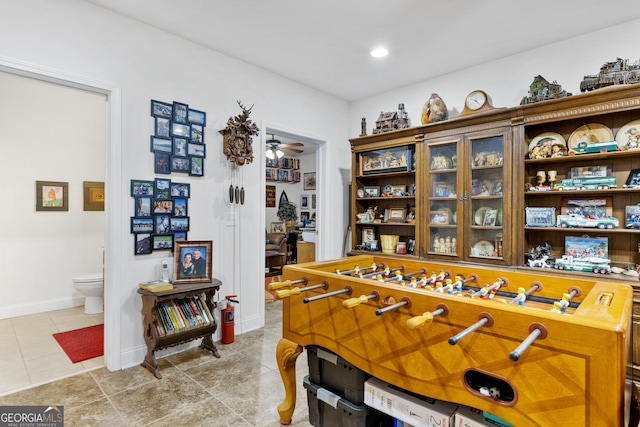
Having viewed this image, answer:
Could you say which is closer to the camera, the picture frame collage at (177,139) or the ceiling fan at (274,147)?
the picture frame collage at (177,139)

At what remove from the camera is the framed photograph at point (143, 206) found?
2.69 metres

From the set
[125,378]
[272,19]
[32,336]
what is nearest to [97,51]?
[272,19]

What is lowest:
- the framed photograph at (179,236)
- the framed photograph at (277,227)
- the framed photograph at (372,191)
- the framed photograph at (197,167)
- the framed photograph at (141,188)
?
the framed photograph at (277,227)

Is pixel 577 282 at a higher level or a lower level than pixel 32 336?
higher

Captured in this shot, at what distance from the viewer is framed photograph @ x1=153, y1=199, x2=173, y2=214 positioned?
9.11 feet

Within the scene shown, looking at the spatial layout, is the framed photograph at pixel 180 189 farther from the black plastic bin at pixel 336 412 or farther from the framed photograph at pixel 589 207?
the framed photograph at pixel 589 207

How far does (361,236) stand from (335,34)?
234 cm

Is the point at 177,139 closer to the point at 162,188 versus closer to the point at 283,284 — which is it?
the point at 162,188

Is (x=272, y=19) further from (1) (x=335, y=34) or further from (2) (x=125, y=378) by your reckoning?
(2) (x=125, y=378)

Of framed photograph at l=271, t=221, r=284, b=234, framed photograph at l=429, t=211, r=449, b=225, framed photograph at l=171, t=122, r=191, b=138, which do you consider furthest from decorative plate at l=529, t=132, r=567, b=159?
framed photograph at l=271, t=221, r=284, b=234

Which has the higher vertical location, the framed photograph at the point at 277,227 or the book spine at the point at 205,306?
the framed photograph at the point at 277,227

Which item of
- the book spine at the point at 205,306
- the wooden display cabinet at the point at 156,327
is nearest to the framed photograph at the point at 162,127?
the wooden display cabinet at the point at 156,327

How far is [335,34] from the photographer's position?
2871 mm

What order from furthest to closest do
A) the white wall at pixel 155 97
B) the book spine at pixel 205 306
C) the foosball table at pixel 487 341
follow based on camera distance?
the book spine at pixel 205 306
the white wall at pixel 155 97
the foosball table at pixel 487 341
